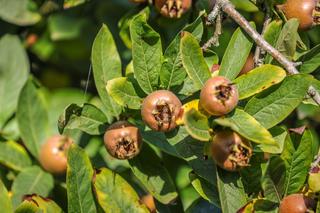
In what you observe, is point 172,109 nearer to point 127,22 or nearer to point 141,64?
point 141,64

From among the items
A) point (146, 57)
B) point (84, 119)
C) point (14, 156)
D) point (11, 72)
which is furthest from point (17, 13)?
point (146, 57)

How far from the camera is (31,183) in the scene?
1763mm

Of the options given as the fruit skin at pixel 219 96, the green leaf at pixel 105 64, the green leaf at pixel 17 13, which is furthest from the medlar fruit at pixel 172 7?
the green leaf at pixel 17 13

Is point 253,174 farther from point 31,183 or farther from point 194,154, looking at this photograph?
point 31,183

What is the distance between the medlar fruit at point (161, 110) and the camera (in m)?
1.27

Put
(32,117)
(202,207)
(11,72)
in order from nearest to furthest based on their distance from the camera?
(202,207) → (32,117) → (11,72)

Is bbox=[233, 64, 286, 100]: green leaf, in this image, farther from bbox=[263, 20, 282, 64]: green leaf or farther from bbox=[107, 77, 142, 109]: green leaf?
bbox=[107, 77, 142, 109]: green leaf

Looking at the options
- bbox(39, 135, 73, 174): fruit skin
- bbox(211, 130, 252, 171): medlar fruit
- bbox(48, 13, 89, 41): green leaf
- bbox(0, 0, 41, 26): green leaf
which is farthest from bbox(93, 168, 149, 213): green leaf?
bbox(48, 13, 89, 41): green leaf

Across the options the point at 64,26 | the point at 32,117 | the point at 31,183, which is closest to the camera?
the point at 31,183

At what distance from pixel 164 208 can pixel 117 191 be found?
7.5 inches

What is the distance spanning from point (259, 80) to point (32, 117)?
87cm

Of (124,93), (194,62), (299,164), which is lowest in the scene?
(299,164)

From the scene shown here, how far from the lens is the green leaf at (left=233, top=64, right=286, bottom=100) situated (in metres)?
1.26

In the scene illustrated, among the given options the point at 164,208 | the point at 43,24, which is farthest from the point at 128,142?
the point at 43,24
